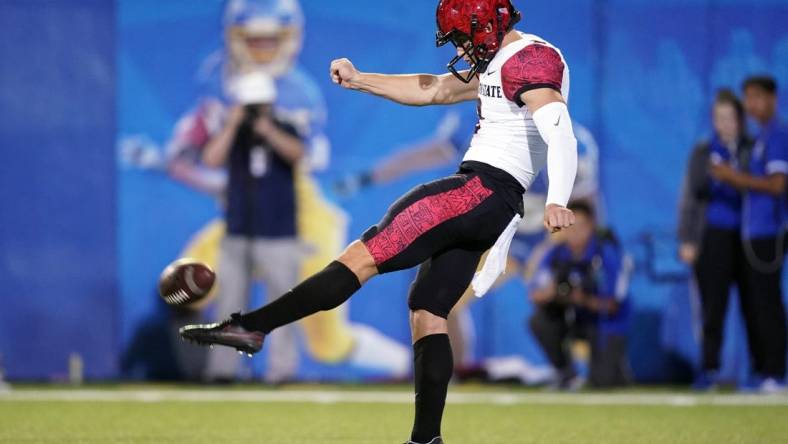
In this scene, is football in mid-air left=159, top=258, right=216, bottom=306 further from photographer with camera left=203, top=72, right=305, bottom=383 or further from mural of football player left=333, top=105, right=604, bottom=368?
mural of football player left=333, top=105, right=604, bottom=368

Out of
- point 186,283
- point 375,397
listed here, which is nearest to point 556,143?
point 186,283

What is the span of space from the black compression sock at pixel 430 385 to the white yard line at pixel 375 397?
341 cm

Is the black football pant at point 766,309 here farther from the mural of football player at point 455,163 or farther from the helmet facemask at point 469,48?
the helmet facemask at point 469,48

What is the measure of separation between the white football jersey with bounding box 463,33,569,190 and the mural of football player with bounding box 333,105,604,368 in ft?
16.0

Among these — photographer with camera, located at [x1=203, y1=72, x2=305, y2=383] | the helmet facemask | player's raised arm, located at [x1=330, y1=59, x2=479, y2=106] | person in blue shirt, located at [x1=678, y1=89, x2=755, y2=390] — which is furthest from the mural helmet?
the helmet facemask

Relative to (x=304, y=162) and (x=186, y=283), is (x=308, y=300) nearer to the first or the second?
(x=186, y=283)

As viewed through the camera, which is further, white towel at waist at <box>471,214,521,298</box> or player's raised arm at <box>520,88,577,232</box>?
white towel at waist at <box>471,214,521,298</box>

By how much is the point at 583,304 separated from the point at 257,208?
2629mm

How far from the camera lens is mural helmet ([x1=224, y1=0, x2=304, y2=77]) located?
987 cm

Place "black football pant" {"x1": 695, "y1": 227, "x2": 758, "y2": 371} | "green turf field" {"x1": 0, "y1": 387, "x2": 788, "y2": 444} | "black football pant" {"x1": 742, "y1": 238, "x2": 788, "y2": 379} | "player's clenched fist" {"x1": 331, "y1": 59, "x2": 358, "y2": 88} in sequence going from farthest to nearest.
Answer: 1. "black football pant" {"x1": 695, "y1": 227, "x2": 758, "y2": 371}
2. "black football pant" {"x1": 742, "y1": 238, "x2": 788, "y2": 379}
3. "green turf field" {"x1": 0, "y1": 387, "x2": 788, "y2": 444}
4. "player's clenched fist" {"x1": 331, "y1": 59, "x2": 358, "y2": 88}

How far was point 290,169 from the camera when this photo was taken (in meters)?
9.92

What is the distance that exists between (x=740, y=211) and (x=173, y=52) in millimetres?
4521

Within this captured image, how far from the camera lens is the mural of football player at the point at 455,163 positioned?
9.85 meters

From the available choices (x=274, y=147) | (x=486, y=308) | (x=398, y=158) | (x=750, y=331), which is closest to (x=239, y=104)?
(x=274, y=147)
